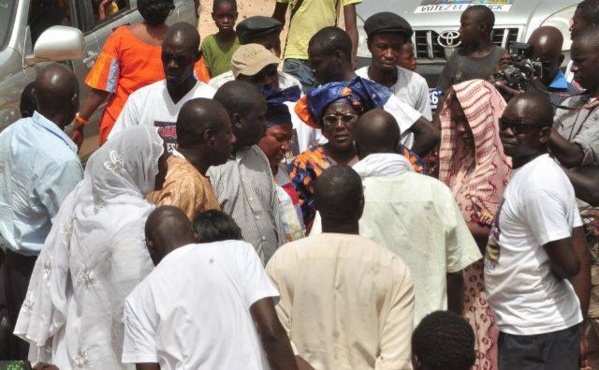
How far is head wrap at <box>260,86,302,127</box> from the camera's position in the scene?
21.9 ft

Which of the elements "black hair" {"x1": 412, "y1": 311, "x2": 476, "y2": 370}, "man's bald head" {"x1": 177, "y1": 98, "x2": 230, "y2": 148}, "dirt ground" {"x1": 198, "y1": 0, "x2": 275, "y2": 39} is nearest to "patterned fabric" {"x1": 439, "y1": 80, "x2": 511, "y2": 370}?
"man's bald head" {"x1": 177, "y1": 98, "x2": 230, "y2": 148}

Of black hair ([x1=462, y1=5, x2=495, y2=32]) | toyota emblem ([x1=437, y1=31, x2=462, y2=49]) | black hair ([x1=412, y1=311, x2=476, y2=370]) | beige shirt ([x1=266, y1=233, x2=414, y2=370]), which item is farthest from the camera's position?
toyota emblem ([x1=437, y1=31, x2=462, y2=49])

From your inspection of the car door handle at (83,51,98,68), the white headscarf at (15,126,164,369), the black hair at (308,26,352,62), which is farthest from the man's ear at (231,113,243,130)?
the car door handle at (83,51,98,68)

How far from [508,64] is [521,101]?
1452 millimetres

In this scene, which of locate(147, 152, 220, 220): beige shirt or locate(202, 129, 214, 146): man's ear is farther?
locate(202, 129, 214, 146): man's ear

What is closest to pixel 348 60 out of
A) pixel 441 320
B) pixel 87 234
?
pixel 87 234

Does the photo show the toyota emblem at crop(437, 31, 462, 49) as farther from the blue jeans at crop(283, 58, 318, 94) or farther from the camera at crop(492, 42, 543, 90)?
the camera at crop(492, 42, 543, 90)

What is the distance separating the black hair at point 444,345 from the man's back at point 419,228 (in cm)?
131

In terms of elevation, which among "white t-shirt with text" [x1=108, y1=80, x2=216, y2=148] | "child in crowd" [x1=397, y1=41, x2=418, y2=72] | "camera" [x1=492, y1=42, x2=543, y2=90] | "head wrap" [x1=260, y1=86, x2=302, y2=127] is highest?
"head wrap" [x1=260, y1=86, x2=302, y2=127]

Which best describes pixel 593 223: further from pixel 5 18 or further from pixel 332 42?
pixel 5 18

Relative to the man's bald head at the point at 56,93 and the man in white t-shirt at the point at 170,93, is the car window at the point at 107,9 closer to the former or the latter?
the man in white t-shirt at the point at 170,93

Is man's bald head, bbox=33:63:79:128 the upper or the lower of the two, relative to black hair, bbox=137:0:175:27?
upper

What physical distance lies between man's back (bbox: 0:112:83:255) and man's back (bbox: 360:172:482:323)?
150cm

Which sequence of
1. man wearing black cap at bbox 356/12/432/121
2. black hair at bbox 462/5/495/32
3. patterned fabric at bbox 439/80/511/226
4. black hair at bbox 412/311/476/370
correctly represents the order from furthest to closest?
black hair at bbox 462/5/495/32, man wearing black cap at bbox 356/12/432/121, patterned fabric at bbox 439/80/511/226, black hair at bbox 412/311/476/370
